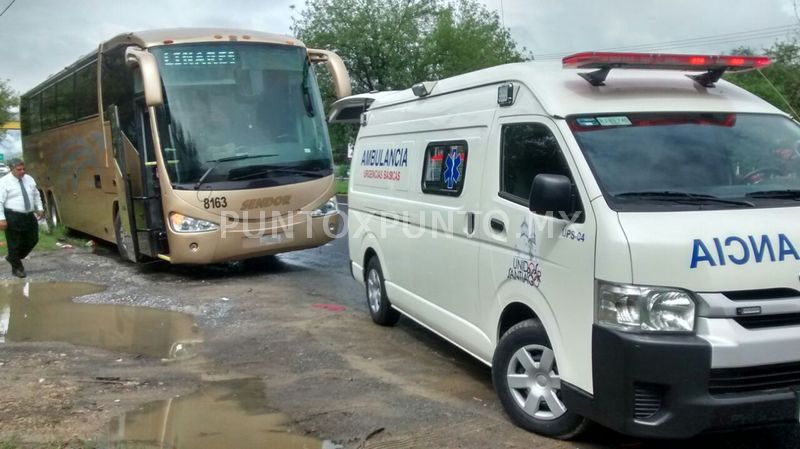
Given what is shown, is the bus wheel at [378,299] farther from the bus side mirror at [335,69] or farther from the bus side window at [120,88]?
the bus side window at [120,88]

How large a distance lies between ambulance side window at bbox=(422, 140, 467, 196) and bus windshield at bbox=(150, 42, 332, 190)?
484cm

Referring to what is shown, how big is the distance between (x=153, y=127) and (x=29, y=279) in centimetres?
336

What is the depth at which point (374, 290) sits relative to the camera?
8.12 metres

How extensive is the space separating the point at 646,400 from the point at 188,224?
798 centimetres

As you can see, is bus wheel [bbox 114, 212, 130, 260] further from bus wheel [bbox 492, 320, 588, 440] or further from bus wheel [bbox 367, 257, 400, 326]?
bus wheel [bbox 492, 320, 588, 440]

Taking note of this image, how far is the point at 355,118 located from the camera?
10617 millimetres

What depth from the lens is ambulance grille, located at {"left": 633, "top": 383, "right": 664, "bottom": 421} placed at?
12.9 ft

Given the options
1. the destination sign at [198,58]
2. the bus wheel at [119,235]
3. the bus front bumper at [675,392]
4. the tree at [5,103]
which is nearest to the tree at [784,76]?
the destination sign at [198,58]

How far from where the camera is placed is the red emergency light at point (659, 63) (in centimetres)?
471

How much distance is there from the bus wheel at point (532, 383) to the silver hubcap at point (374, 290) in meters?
3.00

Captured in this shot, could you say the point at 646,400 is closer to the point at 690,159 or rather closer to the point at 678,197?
the point at 678,197

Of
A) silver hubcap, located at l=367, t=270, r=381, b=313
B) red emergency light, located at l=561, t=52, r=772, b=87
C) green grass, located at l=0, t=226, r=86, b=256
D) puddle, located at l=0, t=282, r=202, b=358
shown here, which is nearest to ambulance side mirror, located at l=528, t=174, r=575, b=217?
red emergency light, located at l=561, t=52, r=772, b=87

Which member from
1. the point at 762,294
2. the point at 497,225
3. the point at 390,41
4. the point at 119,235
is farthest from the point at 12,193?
the point at 390,41

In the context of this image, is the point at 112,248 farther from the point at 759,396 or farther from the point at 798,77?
the point at 798,77
